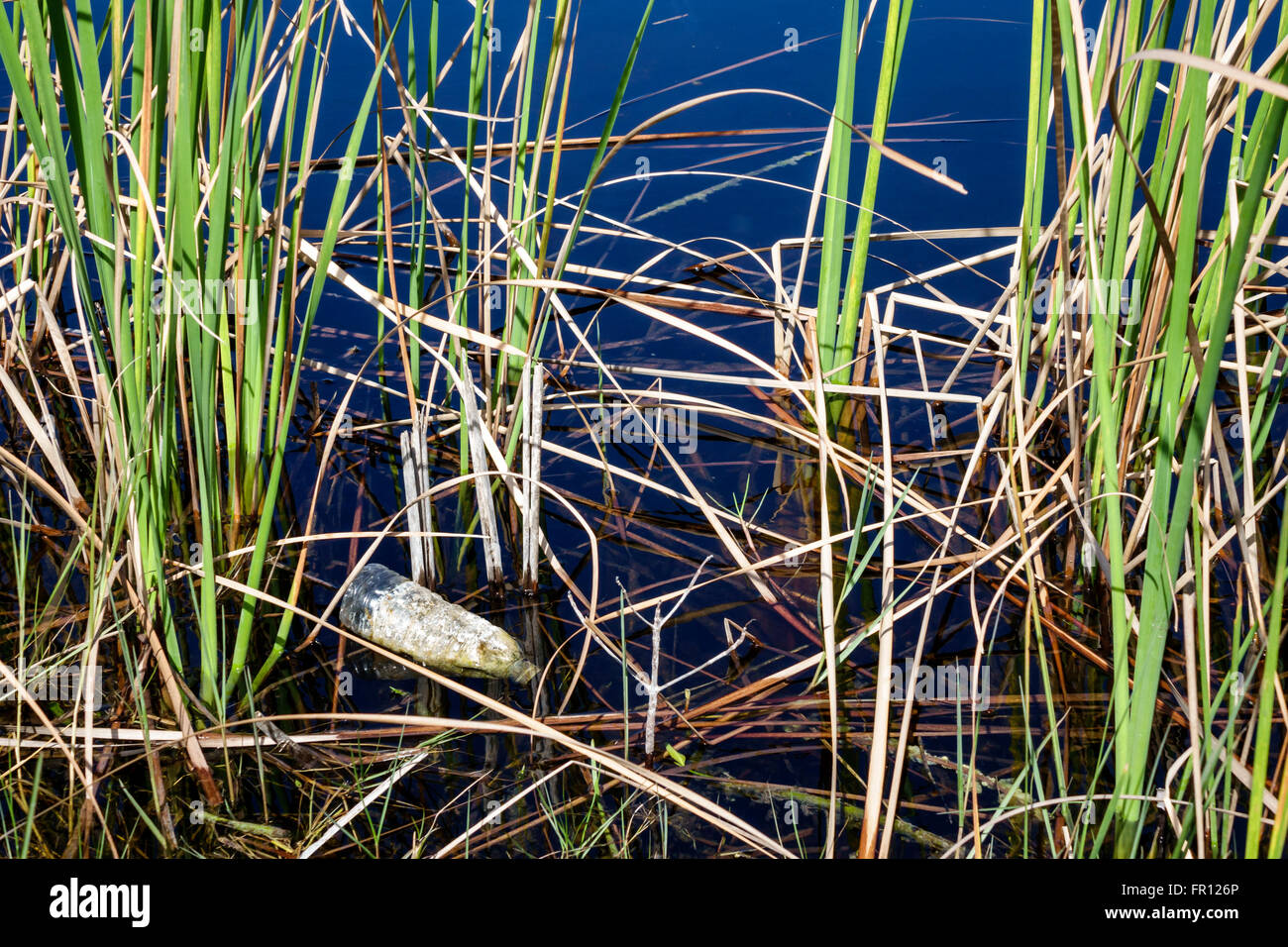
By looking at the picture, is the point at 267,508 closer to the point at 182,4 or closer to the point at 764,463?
the point at 182,4

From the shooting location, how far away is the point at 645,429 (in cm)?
239

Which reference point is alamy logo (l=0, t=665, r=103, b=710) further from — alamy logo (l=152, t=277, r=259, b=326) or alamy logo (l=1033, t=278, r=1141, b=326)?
alamy logo (l=1033, t=278, r=1141, b=326)

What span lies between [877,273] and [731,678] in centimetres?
154

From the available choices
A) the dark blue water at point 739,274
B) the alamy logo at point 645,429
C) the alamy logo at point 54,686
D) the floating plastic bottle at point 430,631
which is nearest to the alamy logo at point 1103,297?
the dark blue water at point 739,274

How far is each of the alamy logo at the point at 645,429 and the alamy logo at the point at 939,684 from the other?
2.78ft

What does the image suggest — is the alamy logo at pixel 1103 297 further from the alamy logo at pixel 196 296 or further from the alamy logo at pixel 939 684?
the alamy logo at pixel 196 296

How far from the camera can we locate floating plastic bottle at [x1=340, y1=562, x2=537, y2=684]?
5.82 feet

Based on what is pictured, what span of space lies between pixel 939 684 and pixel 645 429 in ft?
3.16

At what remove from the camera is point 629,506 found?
2225 millimetres

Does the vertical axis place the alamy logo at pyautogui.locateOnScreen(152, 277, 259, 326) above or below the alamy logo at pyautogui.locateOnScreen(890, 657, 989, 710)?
above

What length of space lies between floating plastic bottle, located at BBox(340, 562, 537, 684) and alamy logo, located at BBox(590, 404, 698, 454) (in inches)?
27.1

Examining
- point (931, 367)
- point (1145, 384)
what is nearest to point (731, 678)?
point (1145, 384)
